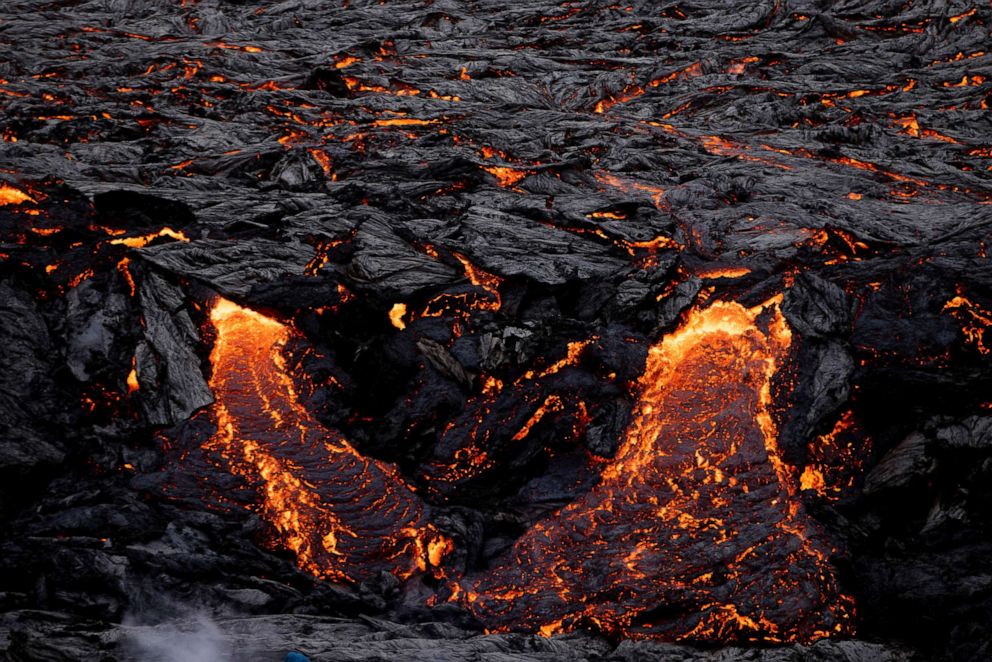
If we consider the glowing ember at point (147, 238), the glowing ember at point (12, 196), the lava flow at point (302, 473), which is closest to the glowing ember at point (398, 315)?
the lava flow at point (302, 473)

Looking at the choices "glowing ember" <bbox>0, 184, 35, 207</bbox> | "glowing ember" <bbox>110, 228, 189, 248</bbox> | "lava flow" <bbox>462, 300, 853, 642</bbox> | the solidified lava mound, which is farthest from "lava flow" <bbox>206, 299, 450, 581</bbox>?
"glowing ember" <bbox>0, 184, 35, 207</bbox>

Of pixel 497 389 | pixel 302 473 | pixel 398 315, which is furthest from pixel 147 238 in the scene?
pixel 497 389

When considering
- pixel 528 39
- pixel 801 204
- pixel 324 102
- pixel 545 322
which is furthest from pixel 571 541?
pixel 528 39

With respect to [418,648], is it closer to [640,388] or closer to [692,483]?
[692,483]

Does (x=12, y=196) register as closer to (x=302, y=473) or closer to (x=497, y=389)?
(x=302, y=473)

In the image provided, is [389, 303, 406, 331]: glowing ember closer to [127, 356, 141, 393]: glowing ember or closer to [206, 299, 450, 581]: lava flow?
[206, 299, 450, 581]: lava flow

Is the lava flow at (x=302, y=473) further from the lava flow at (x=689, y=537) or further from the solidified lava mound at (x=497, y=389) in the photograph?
the lava flow at (x=689, y=537)

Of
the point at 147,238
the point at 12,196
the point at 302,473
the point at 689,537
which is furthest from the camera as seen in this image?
the point at 12,196
